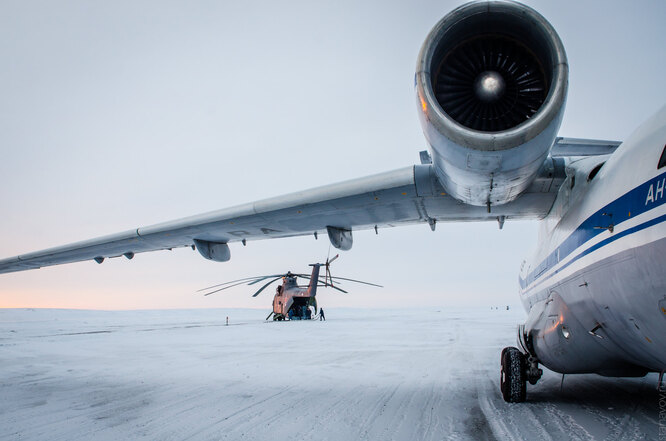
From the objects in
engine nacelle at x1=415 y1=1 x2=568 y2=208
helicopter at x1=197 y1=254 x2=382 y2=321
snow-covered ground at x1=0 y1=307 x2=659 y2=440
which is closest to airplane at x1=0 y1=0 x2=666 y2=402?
engine nacelle at x1=415 y1=1 x2=568 y2=208

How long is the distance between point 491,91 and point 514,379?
3.77 meters

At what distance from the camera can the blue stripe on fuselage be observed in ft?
8.98

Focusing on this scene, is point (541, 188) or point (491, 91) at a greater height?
point (491, 91)

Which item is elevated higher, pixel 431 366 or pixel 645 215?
pixel 645 215

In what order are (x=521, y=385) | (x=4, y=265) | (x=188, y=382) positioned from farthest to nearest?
1. (x=4, y=265)
2. (x=188, y=382)
3. (x=521, y=385)

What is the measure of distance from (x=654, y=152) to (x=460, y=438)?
291cm

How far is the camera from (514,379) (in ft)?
16.3

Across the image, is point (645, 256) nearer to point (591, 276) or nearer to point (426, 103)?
point (591, 276)

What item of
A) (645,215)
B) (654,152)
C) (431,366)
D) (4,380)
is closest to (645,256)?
(645,215)

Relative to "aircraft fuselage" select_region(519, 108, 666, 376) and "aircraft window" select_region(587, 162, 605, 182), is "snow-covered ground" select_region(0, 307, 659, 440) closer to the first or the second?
"aircraft fuselage" select_region(519, 108, 666, 376)

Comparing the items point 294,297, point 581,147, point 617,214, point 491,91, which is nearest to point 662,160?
point 617,214

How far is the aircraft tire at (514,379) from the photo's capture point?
496 cm

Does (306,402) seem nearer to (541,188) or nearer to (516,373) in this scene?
(516,373)

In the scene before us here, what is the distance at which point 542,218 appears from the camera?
5.78m
